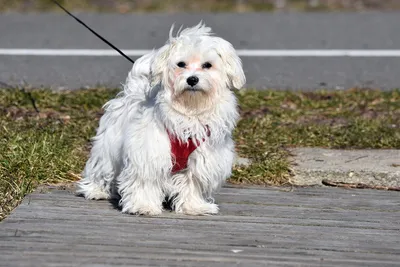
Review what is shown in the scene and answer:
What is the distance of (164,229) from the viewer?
16.8ft

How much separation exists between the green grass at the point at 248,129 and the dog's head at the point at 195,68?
1126 mm

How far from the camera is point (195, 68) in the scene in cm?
525

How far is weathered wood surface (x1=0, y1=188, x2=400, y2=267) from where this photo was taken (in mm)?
4641

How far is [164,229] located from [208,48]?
100 centimetres

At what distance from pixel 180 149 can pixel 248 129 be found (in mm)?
1944

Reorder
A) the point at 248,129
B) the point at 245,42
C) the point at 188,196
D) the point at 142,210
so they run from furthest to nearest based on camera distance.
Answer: the point at 245,42 < the point at 248,129 < the point at 188,196 < the point at 142,210

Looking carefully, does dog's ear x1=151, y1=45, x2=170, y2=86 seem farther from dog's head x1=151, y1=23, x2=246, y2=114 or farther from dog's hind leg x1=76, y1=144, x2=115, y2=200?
A: dog's hind leg x1=76, y1=144, x2=115, y2=200

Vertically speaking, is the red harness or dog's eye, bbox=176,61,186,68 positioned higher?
dog's eye, bbox=176,61,186,68

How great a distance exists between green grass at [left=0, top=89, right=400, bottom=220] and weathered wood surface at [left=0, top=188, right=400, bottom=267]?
317 millimetres

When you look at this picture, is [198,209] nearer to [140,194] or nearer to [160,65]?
[140,194]

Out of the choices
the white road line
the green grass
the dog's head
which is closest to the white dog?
the dog's head

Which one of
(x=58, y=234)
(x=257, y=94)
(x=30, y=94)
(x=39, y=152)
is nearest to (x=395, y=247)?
(x=58, y=234)

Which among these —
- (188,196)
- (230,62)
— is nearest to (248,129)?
(188,196)

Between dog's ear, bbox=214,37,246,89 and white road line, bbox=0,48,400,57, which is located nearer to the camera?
dog's ear, bbox=214,37,246,89
